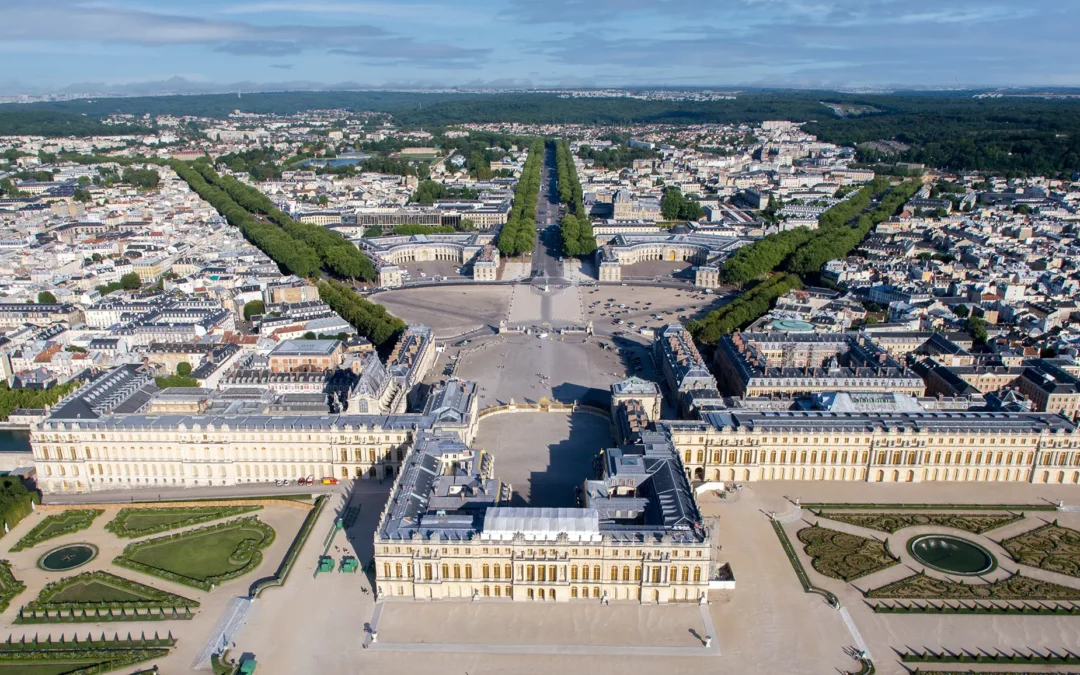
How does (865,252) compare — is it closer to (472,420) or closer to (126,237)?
(472,420)

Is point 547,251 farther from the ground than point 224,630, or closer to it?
farther from the ground

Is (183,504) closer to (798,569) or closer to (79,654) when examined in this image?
(79,654)

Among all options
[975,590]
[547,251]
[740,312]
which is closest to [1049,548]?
[975,590]

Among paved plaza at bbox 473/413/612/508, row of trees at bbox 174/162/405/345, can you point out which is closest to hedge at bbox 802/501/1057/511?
paved plaza at bbox 473/413/612/508

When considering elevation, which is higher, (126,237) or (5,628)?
(126,237)

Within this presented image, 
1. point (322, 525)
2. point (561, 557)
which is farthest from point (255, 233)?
point (561, 557)

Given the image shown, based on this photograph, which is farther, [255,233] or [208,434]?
[255,233]
